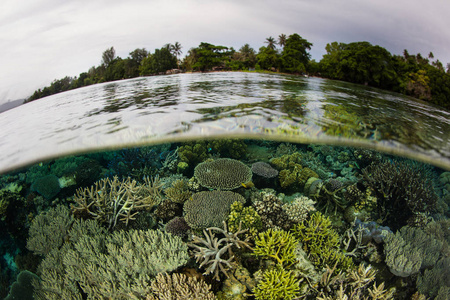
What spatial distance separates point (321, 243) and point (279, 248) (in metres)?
1.18

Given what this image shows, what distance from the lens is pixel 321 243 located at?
4266mm

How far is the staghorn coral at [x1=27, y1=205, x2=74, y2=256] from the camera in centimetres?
461

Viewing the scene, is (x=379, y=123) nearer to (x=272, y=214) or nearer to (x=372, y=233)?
(x=372, y=233)

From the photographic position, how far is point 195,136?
6496mm

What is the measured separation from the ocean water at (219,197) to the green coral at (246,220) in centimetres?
2

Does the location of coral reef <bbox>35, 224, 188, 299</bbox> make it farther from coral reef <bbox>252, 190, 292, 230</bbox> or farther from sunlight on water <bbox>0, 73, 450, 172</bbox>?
sunlight on water <bbox>0, 73, 450, 172</bbox>

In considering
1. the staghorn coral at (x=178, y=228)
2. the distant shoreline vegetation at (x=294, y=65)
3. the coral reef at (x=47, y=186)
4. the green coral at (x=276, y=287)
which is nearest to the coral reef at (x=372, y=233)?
the green coral at (x=276, y=287)

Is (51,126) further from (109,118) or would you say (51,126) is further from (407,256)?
(407,256)

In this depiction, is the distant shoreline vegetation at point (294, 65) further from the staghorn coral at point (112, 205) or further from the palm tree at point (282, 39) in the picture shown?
the staghorn coral at point (112, 205)

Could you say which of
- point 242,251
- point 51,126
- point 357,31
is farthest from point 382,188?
point 51,126

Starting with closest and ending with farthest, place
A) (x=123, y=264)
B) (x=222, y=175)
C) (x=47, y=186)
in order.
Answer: (x=123, y=264)
(x=222, y=175)
(x=47, y=186)

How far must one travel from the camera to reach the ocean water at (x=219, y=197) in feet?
12.3

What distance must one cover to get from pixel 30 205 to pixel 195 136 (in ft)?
19.8

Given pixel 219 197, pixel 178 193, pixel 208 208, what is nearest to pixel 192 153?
pixel 178 193
